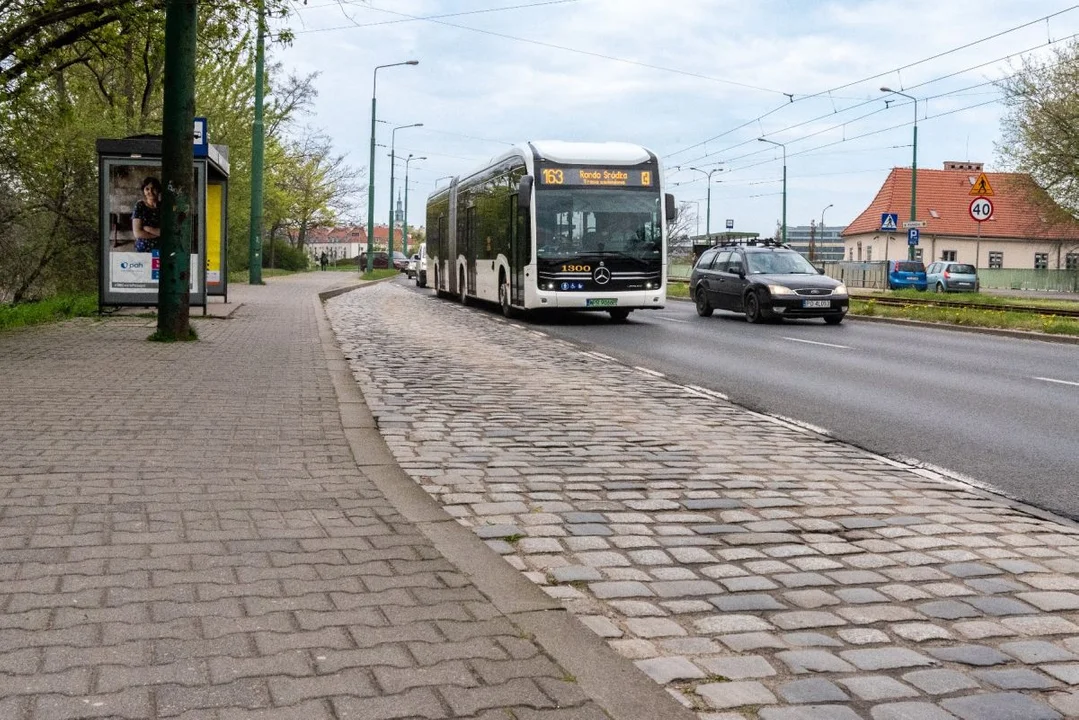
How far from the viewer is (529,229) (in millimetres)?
22125

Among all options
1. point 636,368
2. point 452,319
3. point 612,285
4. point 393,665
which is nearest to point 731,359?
point 636,368

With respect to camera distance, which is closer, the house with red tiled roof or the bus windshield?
the bus windshield

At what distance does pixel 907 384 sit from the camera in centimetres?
1244

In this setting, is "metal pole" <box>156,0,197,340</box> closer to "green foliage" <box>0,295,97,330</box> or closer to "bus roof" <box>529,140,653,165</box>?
"green foliage" <box>0,295,97,330</box>

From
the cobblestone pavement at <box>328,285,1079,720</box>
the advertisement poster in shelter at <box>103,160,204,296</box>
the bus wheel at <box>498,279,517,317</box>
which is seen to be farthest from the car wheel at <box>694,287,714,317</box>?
the cobblestone pavement at <box>328,285,1079,720</box>

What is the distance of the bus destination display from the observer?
22297 millimetres

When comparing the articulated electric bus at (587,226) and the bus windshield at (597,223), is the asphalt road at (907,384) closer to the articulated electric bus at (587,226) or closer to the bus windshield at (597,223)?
the articulated electric bus at (587,226)

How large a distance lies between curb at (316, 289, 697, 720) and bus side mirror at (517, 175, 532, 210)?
14956mm

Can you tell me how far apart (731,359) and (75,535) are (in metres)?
11.2

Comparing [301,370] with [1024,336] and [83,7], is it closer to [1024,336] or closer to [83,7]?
[83,7]

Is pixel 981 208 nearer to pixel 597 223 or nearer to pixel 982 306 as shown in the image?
pixel 982 306

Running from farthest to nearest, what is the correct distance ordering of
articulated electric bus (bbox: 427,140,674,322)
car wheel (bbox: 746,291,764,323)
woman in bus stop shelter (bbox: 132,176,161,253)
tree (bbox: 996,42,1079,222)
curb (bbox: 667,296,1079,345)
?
tree (bbox: 996,42,1079,222) < car wheel (bbox: 746,291,764,323) < articulated electric bus (bbox: 427,140,674,322) < curb (bbox: 667,296,1079,345) < woman in bus stop shelter (bbox: 132,176,161,253)

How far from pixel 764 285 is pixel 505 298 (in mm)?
5213

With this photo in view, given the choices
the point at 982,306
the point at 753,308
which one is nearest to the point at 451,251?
the point at 753,308
